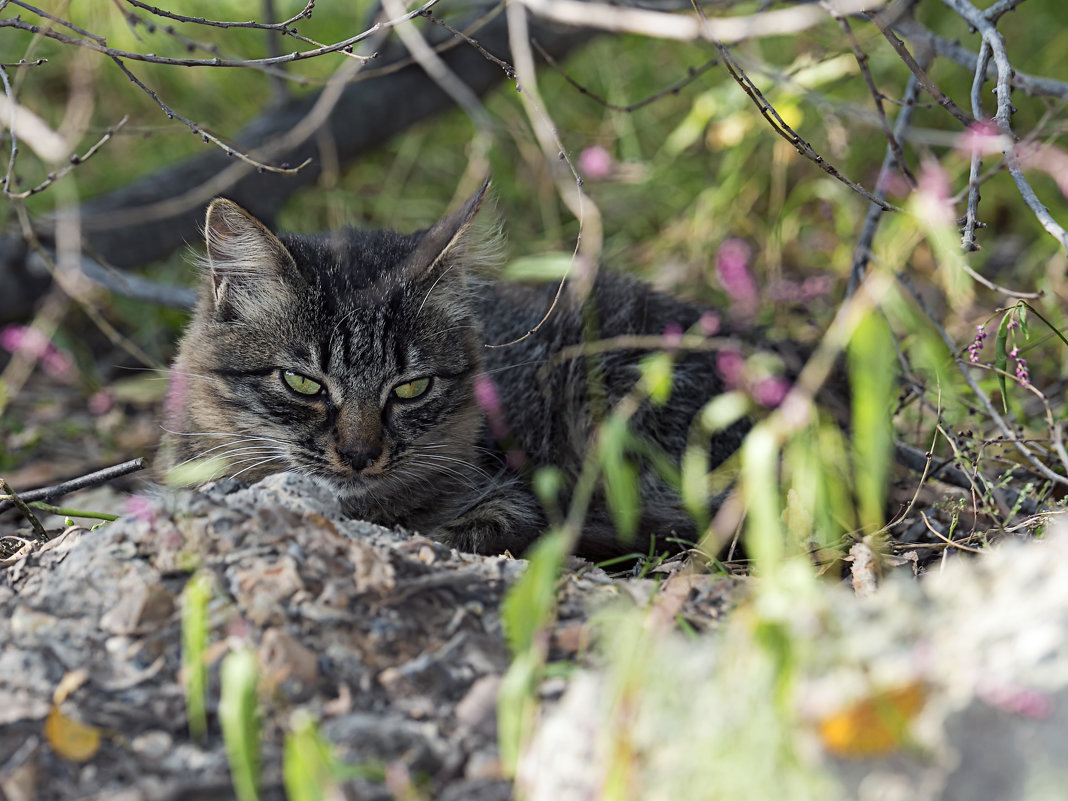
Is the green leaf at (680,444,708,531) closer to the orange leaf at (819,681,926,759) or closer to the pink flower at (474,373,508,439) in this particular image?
the pink flower at (474,373,508,439)

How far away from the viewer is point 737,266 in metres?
3.87

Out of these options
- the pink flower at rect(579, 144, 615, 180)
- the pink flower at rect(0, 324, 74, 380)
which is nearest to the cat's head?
the pink flower at rect(0, 324, 74, 380)

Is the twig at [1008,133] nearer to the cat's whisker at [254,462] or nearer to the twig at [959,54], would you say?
the twig at [959,54]

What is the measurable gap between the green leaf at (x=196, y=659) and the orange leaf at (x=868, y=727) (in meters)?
0.99

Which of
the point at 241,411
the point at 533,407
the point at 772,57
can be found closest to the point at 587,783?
the point at 241,411

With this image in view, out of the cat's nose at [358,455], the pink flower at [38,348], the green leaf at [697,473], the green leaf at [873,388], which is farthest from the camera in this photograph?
the pink flower at [38,348]

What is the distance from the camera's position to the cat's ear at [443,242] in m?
2.88

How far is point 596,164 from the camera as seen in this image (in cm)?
460

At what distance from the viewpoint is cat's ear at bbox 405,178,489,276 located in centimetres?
288

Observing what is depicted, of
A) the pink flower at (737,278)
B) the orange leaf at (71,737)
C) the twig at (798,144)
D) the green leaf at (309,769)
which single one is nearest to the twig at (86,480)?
the orange leaf at (71,737)

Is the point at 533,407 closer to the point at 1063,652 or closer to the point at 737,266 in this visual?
the point at 737,266

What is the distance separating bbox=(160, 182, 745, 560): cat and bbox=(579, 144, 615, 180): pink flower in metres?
1.33

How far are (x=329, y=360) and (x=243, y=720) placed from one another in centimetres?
147

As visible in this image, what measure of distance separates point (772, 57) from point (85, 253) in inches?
147
